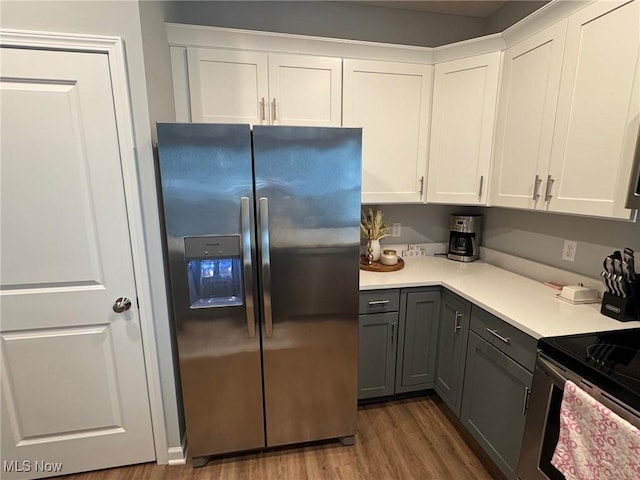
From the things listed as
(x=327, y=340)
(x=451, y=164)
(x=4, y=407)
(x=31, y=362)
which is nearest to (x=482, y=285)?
(x=451, y=164)

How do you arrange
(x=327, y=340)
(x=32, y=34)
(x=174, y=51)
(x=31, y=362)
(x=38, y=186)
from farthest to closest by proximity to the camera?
(x=174, y=51)
(x=327, y=340)
(x=31, y=362)
(x=38, y=186)
(x=32, y=34)

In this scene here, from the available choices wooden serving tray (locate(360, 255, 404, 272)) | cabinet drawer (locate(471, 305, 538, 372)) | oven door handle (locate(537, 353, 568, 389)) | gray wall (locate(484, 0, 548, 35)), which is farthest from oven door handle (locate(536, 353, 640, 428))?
gray wall (locate(484, 0, 548, 35))

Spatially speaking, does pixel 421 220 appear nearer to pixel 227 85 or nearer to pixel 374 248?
pixel 374 248

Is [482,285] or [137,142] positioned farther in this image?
[482,285]

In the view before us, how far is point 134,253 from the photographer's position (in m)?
1.53

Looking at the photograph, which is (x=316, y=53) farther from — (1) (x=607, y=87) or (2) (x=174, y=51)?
(1) (x=607, y=87)

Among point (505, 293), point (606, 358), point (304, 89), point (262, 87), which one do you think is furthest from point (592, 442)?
point (262, 87)

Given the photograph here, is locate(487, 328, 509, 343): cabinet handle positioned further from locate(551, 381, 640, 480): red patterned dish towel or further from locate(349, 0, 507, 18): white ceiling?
locate(349, 0, 507, 18): white ceiling

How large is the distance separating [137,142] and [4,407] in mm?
1465

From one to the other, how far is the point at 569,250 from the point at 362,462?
1.71 meters

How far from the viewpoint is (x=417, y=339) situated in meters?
2.06

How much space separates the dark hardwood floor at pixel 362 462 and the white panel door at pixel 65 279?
23 cm

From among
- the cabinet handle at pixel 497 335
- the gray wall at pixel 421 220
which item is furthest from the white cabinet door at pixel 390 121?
the cabinet handle at pixel 497 335

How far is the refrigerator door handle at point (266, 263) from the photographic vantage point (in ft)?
4.87
